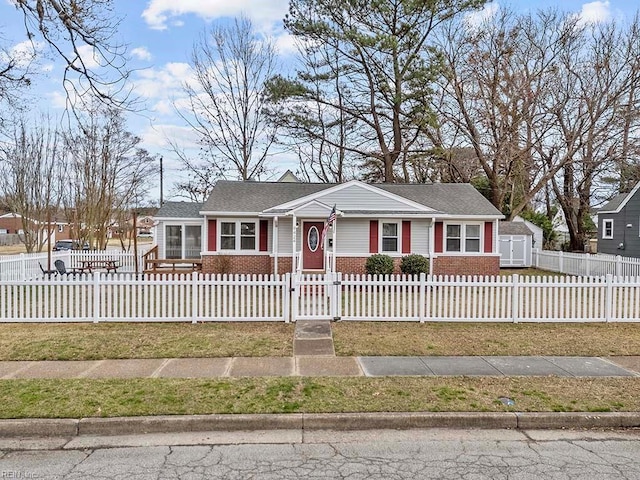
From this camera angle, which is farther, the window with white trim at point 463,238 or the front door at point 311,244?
the window with white trim at point 463,238

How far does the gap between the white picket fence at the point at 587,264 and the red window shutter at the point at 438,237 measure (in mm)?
6316

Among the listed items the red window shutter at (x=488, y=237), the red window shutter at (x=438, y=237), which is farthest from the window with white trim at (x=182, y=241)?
the red window shutter at (x=488, y=237)

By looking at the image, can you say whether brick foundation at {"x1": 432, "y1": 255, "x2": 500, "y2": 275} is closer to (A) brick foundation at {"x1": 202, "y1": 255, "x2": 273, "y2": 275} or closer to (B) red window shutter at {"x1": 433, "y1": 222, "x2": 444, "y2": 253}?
(B) red window shutter at {"x1": 433, "y1": 222, "x2": 444, "y2": 253}

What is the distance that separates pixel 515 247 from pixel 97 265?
21.0 m

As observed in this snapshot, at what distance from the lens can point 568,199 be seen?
3294cm

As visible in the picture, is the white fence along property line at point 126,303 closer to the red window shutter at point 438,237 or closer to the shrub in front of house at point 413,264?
the shrub in front of house at point 413,264

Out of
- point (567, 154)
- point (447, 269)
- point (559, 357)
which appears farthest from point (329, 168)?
point (559, 357)

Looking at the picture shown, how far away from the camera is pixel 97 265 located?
66.3 ft

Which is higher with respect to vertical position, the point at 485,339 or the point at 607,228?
the point at 607,228

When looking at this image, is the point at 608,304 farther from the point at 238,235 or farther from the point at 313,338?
the point at 238,235

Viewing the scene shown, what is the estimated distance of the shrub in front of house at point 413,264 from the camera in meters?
17.1

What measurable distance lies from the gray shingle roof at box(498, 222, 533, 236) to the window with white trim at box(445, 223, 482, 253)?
7.30m

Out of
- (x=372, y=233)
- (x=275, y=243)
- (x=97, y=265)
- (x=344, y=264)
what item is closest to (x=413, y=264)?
(x=372, y=233)

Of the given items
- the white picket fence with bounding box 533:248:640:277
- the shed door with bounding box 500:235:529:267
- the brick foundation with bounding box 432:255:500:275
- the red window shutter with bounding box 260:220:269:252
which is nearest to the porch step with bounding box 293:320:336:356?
the red window shutter with bounding box 260:220:269:252
